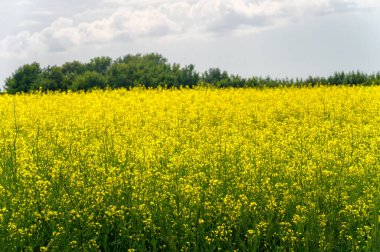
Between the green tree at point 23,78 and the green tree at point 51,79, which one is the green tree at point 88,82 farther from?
the green tree at point 23,78

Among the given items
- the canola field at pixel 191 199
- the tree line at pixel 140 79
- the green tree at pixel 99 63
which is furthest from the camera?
the green tree at pixel 99 63

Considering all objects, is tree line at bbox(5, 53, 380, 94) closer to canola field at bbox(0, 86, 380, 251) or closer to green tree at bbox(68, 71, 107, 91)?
green tree at bbox(68, 71, 107, 91)

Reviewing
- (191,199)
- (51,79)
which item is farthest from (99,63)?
(191,199)

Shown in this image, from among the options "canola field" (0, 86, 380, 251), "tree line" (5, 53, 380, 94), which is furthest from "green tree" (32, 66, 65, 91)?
"canola field" (0, 86, 380, 251)

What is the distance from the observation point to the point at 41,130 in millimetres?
12680

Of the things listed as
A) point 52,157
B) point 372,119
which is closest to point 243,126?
point 372,119

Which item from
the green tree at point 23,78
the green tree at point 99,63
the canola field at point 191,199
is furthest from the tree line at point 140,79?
the canola field at point 191,199

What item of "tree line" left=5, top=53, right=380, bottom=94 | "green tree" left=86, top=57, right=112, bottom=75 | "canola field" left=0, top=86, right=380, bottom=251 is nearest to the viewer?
"canola field" left=0, top=86, right=380, bottom=251

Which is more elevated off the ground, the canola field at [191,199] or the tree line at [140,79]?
the tree line at [140,79]

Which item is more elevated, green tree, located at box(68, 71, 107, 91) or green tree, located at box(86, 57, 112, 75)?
green tree, located at box(86, 57, 112, 75)

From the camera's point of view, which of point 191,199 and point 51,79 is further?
point 51,79

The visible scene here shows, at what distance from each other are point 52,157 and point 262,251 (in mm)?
3538

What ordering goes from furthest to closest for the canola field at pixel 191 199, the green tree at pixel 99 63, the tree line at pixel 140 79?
the green tree at pixel 99 63, the tree line at pixel 140 79, the canola field at pixel 191 199

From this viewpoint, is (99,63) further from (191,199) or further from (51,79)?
(191,199)
